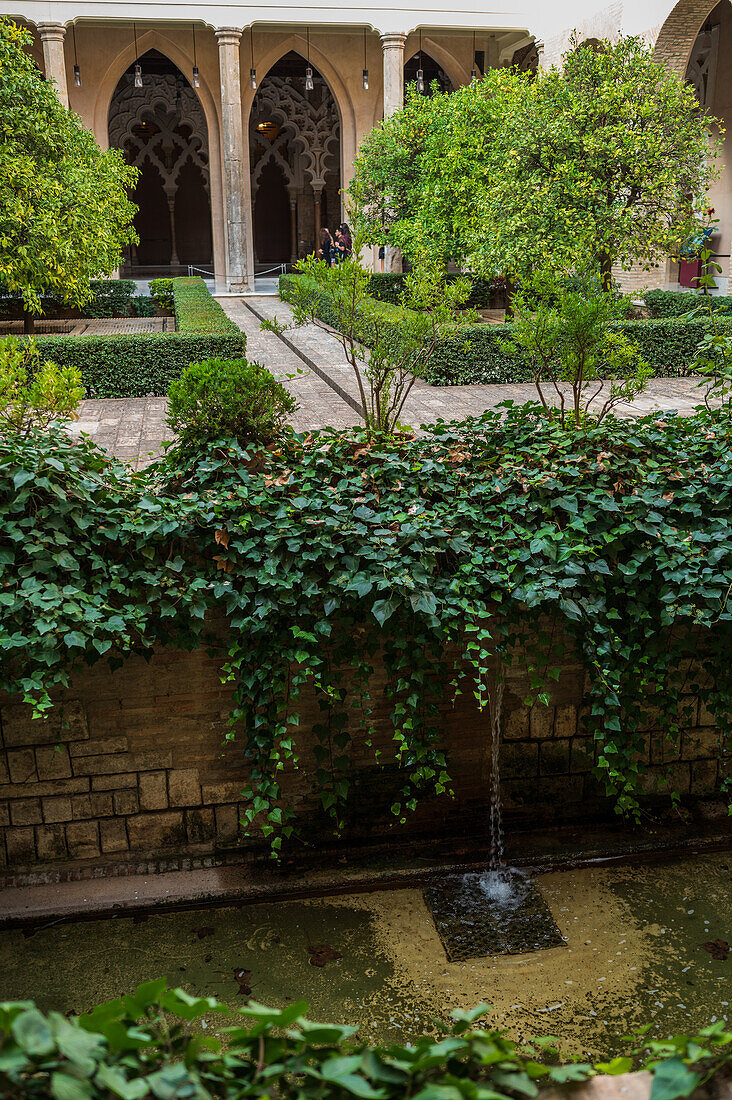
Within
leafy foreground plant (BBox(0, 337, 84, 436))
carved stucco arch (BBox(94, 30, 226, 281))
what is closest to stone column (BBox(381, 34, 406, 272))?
carved stucco arch (BBox(94, 30, 226, 281))

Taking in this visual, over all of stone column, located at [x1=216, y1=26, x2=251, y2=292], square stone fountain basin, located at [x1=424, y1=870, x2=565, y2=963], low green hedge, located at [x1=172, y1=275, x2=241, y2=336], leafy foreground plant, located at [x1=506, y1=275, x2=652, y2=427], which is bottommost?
square stone fountain basin, located at [x1=424, y1=870, x2=565, y2=963]

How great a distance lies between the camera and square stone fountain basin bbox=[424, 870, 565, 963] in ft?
12.6

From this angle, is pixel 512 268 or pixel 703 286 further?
pixel 512 268

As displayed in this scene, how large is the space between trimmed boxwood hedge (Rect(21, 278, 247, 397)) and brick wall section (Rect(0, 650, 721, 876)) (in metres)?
6.93

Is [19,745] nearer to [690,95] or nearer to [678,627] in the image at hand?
[678,627]

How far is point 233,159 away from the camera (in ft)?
64.9

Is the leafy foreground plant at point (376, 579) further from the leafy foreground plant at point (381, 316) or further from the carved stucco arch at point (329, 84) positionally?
the carved stucco arch at point (329, 84)

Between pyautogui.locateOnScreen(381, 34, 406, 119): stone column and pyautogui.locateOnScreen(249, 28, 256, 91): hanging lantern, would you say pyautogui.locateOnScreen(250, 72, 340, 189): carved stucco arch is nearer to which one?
pyautogui.locateOnScreen(249, 28, 256, 91): hanging lantern

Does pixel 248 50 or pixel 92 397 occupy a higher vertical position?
pixel 248 50

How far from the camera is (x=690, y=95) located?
11703 millimetres

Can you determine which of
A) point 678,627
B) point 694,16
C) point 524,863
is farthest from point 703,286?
point 694,16

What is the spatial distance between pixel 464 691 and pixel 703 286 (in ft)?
7.36

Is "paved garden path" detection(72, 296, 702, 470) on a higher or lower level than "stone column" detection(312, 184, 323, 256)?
lower

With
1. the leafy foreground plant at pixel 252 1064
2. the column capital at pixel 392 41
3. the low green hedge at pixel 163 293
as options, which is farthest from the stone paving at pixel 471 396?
the column capital at pixel 392 41
